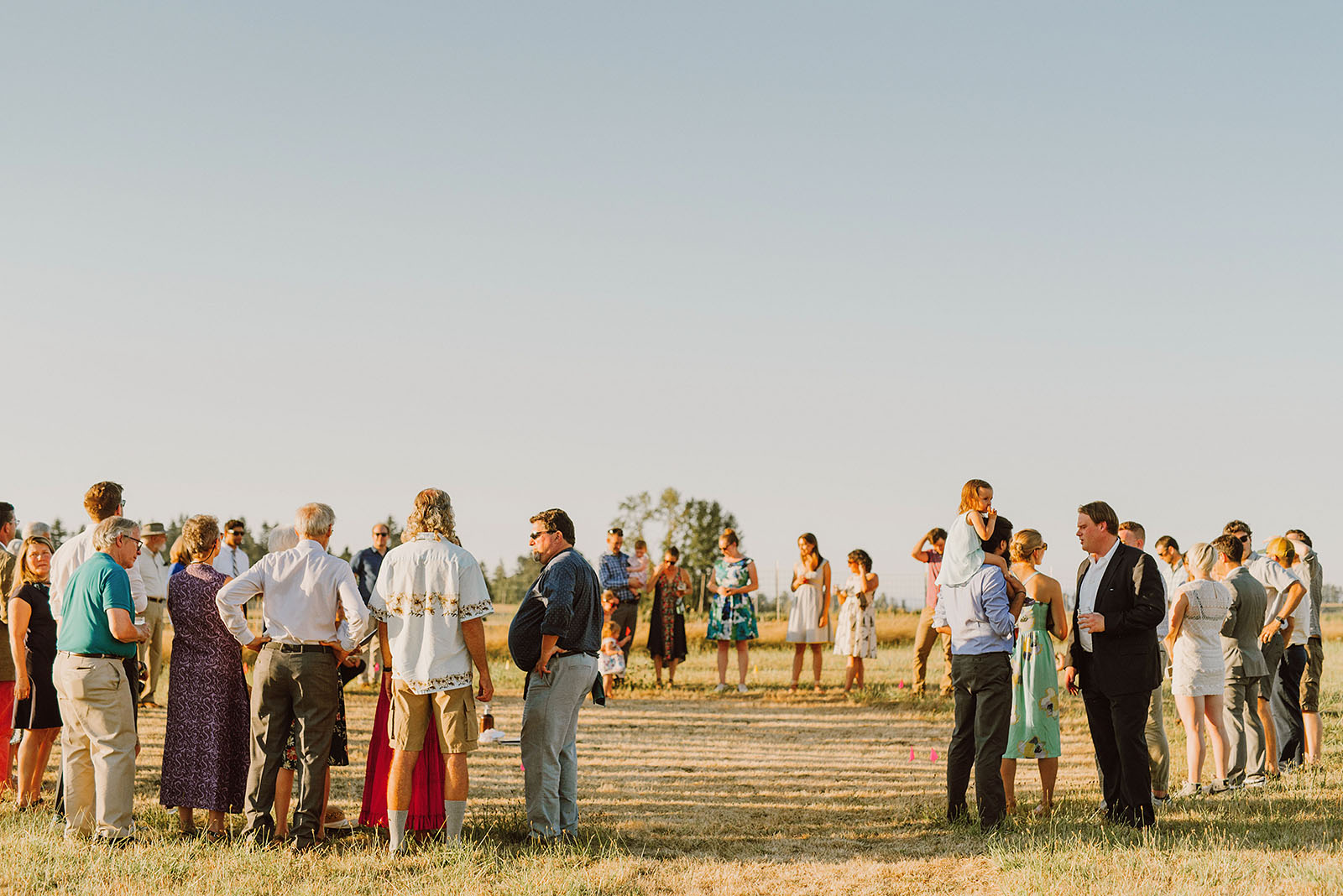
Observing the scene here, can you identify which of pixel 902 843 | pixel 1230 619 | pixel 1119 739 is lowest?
pixel 902 843

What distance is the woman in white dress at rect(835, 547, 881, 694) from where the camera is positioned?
46.8ft

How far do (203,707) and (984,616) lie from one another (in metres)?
4.62

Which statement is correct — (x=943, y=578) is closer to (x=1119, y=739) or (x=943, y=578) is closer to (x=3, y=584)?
(x=1119, y=739)

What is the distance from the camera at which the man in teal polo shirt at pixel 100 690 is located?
6074mm

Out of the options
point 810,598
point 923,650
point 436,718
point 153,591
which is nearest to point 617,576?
point 810,598

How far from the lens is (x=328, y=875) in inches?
223

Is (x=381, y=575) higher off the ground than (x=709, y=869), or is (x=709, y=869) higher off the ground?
(x=381, y=575)

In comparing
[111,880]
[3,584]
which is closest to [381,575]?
[111,880]

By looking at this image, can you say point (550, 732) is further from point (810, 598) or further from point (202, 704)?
point (810, 598)

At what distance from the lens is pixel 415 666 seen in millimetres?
6039

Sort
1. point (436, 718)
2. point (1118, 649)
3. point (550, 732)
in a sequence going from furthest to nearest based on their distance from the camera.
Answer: point (1118, 649) → point (550, 732) → point (436, 718)

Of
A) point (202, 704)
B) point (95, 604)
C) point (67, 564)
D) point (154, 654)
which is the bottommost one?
point (154, 654)

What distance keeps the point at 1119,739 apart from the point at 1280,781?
249 cm

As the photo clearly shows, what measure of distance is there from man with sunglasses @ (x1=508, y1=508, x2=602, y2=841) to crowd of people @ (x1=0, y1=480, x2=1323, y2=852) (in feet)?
0.05
